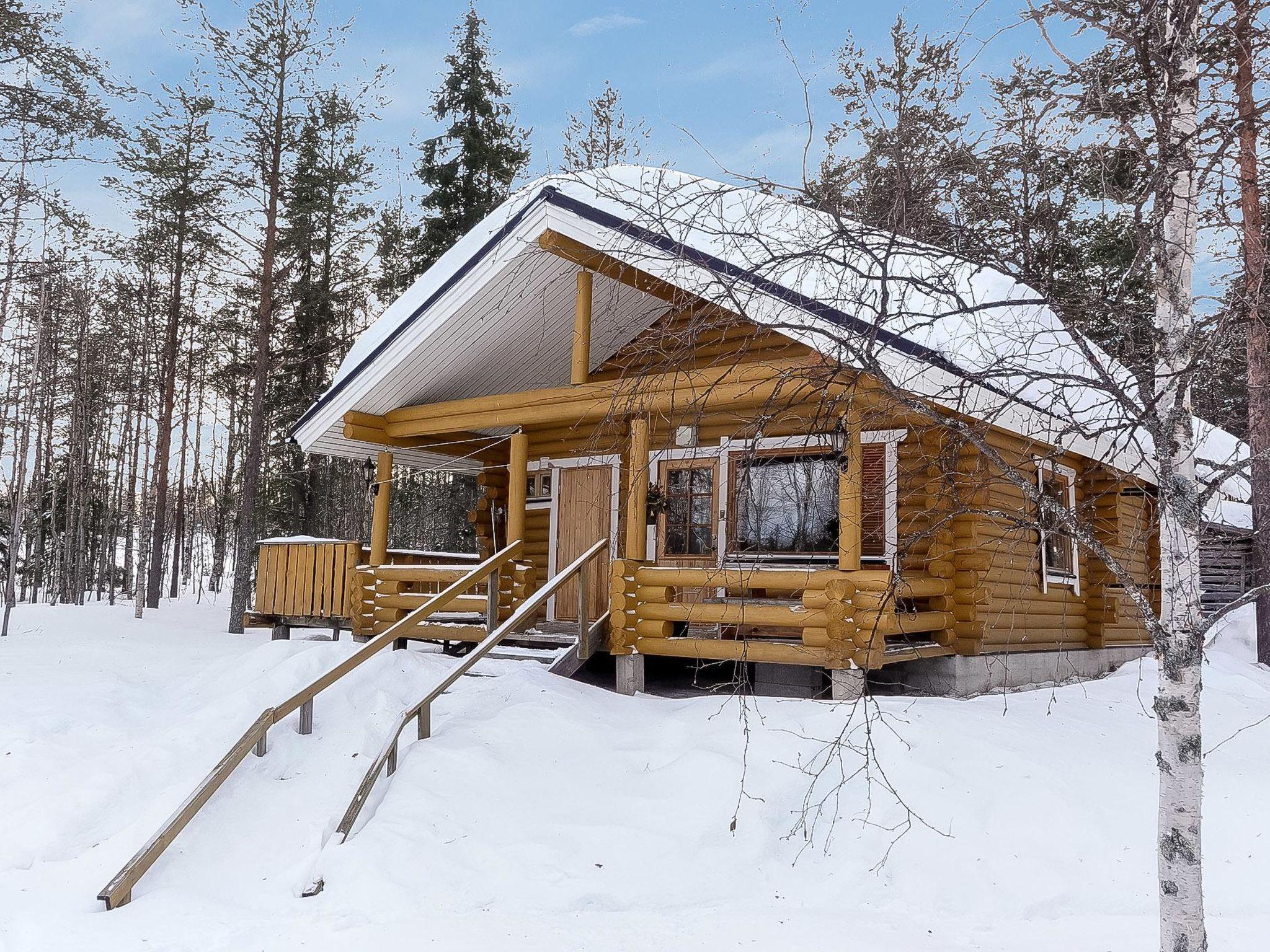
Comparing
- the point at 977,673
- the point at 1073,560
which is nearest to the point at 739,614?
the point at 977,673

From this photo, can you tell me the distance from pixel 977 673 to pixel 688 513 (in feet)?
11.9

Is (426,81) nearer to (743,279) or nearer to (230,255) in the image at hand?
(230,255)

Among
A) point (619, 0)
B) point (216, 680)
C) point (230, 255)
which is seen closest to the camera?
point (619, 0)

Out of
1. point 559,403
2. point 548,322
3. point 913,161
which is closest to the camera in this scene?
point 913,161

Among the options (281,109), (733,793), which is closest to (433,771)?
(733,793)

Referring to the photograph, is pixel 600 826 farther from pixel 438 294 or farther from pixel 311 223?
pixel 311 223

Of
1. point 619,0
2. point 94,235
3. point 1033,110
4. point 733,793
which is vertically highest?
point 94,235

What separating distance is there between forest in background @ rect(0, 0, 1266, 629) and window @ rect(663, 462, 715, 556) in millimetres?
4154

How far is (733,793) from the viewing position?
21.8ft

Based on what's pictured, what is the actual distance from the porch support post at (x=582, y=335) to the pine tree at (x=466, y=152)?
14.4m

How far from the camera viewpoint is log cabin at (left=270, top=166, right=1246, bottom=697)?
8453 millimetres

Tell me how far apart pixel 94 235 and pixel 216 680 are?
18028 millimetres

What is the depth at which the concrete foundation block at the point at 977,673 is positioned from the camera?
983cm

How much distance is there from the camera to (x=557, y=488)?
510 inches
